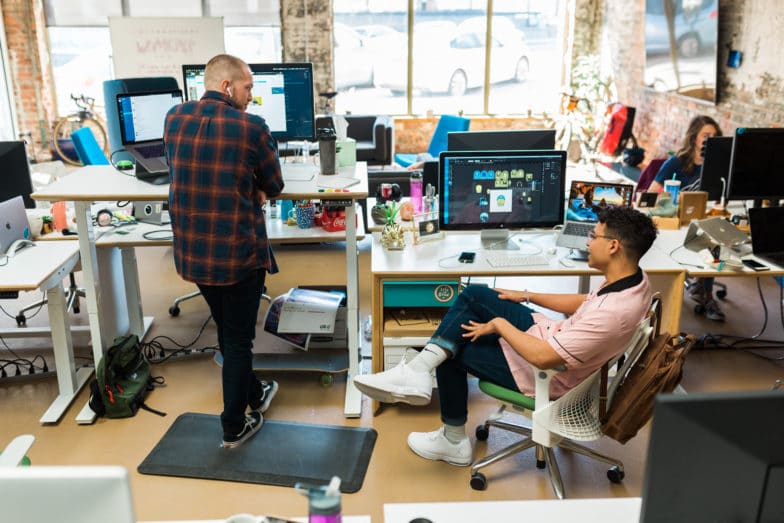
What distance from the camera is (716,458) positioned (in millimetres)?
1296

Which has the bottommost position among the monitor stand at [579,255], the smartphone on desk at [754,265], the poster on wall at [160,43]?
the smartphone on desk at [754,265]

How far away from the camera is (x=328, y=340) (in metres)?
4.04

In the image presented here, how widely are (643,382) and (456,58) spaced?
735 cm

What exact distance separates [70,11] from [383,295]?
289 inches

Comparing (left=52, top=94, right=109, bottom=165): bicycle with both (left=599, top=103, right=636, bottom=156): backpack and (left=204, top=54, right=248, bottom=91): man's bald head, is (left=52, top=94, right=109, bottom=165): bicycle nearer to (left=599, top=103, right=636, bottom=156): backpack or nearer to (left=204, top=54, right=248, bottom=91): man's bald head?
(left=599, top=103, right=636, bottom=156): backpack

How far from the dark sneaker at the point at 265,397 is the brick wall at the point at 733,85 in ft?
13.5

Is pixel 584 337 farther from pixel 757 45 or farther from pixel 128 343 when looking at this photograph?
pixel 757 45

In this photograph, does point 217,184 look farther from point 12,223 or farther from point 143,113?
point 12,223

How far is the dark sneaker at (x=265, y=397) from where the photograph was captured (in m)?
3.57

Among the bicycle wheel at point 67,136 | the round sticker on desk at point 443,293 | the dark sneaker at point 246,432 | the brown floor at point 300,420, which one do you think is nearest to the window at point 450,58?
the bicycle wheel at point 67,136

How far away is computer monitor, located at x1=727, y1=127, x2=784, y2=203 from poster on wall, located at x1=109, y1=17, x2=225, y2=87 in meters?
6.17

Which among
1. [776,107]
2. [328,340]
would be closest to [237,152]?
[328,340]

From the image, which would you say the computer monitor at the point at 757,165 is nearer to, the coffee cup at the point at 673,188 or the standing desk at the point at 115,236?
the coffee cup at the point at 673,188

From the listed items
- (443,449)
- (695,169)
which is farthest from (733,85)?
(443,449)
